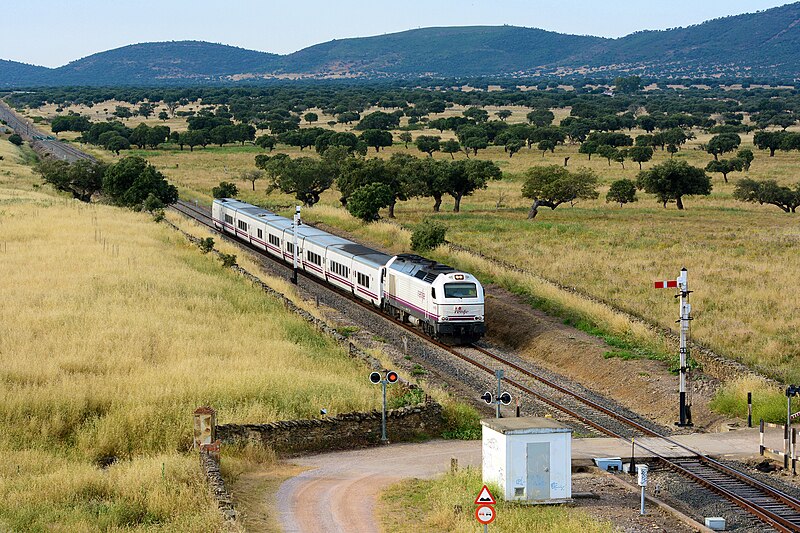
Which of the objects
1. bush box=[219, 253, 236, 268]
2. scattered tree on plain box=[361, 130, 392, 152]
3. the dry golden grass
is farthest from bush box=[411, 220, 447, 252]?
scattered tree on plain box=[361, 130, 392, 152]

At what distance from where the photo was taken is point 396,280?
42.4 metres

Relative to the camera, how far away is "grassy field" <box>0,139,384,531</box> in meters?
18.9

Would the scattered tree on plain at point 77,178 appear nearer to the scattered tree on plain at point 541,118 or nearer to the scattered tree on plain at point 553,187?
the scattered tree on plain at point 553,187

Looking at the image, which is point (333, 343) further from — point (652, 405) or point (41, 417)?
point (41, 417)

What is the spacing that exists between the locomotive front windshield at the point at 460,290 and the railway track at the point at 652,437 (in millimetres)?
1948

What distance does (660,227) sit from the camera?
68.9 metres

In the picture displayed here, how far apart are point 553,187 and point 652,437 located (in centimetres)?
5126

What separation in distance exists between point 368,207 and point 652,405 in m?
40.1

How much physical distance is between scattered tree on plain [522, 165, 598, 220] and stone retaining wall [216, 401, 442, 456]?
169 feet

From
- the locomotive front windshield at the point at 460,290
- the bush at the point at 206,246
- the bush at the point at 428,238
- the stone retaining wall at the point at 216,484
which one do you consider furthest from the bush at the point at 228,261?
the stone retaining wall at the point at 216,484

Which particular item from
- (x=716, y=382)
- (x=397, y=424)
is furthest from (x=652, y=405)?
(x=397, y=424)

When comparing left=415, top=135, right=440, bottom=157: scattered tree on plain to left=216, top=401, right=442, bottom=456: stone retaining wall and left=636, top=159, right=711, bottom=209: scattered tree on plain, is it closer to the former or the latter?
left=636, top=159, right=711, bottom=209: scattered tree on plain

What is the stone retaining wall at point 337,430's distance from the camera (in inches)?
917

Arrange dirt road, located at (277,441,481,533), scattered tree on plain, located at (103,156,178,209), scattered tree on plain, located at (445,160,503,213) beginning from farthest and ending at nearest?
scattered tree on plain, located at (445,160,503,213), scattered tree on plain, located at (103,156,178,209), dirt road, located at (277,441,481,533)
